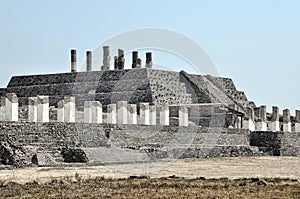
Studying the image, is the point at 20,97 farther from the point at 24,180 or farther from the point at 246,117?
the point at 24,180

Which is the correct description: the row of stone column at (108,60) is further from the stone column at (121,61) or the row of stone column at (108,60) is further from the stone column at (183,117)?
the stone column at (183,117)

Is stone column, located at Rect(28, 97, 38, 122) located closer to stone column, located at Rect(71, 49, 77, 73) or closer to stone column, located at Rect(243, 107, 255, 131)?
stone column, located at Rect(243, 107, 255, 131)

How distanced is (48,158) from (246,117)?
70.1ft

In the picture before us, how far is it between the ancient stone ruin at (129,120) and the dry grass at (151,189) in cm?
658

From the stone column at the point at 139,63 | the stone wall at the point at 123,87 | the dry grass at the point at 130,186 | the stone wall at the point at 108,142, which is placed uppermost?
the stone column at the point at 139,63

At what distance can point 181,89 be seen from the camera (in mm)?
43750

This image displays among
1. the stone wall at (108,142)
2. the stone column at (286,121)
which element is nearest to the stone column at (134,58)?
the stone column at (286,121)

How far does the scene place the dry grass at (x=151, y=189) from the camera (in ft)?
42.2

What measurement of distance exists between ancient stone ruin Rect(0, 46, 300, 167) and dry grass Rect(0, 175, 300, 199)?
6576 mm

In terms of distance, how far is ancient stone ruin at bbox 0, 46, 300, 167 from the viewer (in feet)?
75.3

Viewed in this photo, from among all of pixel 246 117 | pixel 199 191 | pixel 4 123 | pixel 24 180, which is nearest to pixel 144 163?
pixel 4 123

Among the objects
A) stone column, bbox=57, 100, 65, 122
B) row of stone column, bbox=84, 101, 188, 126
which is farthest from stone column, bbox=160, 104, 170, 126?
stone column, bbox=57, 100, 65, 122

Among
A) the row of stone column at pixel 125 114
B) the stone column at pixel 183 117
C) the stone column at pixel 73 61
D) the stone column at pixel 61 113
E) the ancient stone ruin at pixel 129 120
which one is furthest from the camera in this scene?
the stone column at pixel 73 61

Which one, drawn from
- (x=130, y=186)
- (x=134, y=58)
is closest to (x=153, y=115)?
(x=134, y=58)
